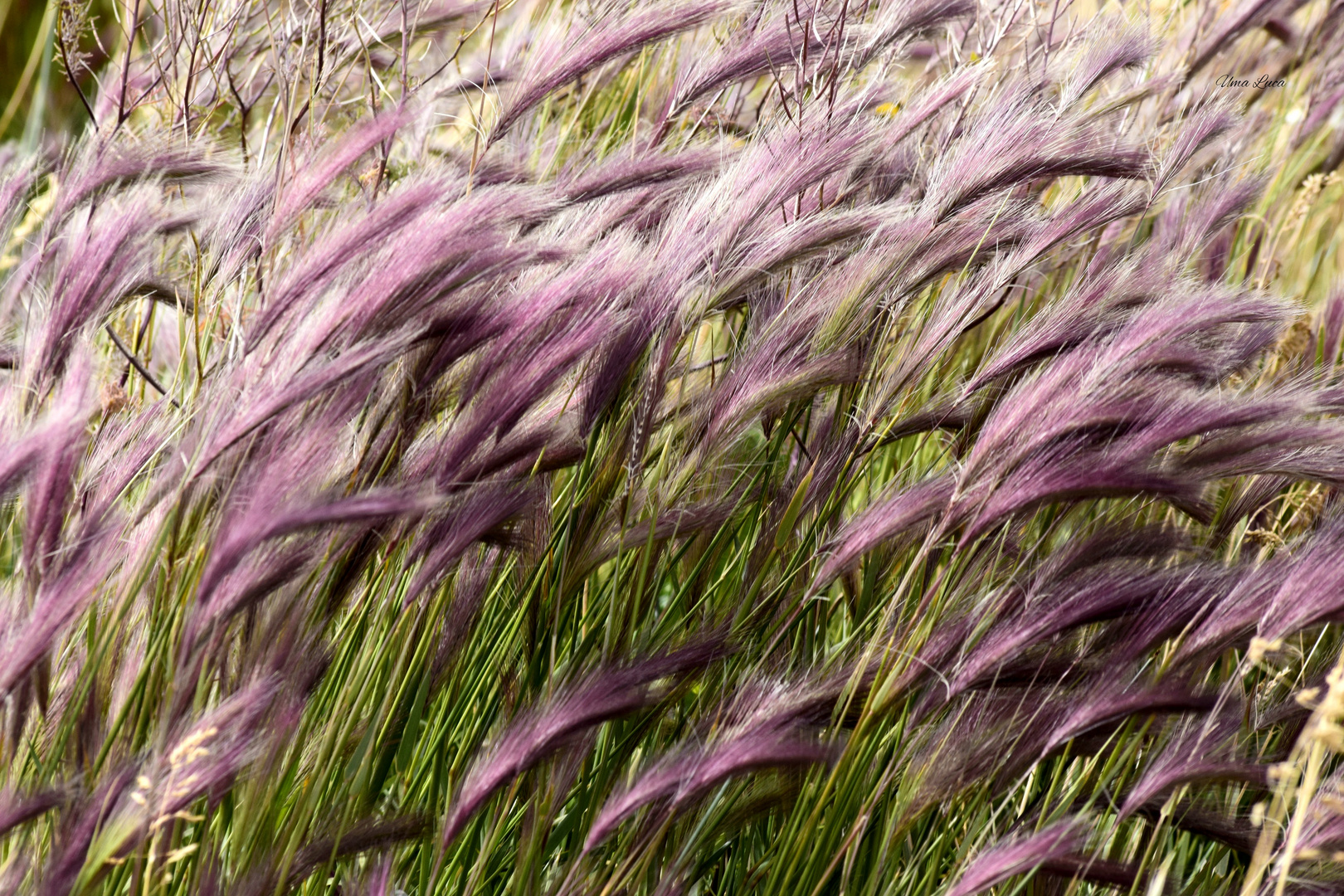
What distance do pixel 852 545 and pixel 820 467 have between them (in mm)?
139

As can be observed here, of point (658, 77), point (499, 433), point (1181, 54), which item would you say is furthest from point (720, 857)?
point (1181, 54)

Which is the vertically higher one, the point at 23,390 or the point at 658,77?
the point at 658,77

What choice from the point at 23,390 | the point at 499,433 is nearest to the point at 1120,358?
the point at 499,433

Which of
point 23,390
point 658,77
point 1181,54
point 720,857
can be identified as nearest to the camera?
point 23,390

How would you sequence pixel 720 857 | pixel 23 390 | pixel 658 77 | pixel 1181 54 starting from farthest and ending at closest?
pixel 658 77 → pixel 1181 54 → pixel 720 857 → pixel 23 390

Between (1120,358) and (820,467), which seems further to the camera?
(820,467)

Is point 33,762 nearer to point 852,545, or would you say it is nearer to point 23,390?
point 23,390

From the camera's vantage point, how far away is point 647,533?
1.12 m

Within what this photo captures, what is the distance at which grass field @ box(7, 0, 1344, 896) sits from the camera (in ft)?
2.94

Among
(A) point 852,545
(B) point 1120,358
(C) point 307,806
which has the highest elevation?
(B) point 1120,358

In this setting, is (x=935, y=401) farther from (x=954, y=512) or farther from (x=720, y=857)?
(x=720, y=857)

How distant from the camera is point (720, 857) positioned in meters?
1.15

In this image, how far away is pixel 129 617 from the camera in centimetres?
98

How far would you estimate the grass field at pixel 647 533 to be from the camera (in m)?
0.90
